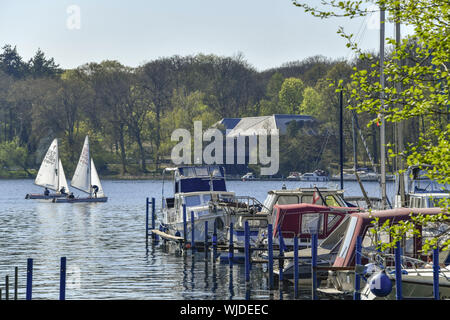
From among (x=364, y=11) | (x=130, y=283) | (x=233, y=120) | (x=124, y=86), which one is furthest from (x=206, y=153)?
(x=364, y=11)

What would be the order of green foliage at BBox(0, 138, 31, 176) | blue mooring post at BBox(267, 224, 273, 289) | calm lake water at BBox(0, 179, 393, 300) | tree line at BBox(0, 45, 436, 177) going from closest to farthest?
blue mooring post at BBox(267, 224, 273, 289), calm lake water at BBox(0, 179, 393, 300), tree line at BBox(0, 45, 436, 177), green foliage at BBox(0, 138, 31, 176)

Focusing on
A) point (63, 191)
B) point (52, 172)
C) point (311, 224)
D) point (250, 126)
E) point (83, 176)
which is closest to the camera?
point (311, 224)

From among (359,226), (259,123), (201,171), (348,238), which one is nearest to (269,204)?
(201,171)

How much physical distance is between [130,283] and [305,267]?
27.8 feet

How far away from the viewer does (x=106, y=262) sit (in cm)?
4725

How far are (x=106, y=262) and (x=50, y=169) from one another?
189ft

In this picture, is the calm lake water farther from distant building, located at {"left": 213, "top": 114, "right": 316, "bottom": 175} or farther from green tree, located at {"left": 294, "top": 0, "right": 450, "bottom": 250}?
distant building, located at {"left": 213, "top": 114, "right": 316, "bottom": 175}

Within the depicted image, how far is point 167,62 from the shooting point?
156250 millimetres

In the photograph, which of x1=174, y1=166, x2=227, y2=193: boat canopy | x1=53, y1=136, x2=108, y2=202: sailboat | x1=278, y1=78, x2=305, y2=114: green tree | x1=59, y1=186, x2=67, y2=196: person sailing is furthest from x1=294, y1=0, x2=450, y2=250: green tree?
x1=278, y1=78, x2=305, y2=114: green tree

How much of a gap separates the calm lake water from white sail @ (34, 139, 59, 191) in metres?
9.37

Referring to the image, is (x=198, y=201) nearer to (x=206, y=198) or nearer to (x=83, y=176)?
(x=206, y=198)

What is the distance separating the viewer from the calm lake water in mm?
35812

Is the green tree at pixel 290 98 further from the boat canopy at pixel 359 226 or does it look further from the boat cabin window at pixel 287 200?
the boat canopy at pixel 359 226
